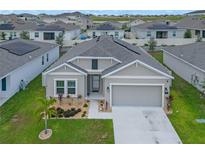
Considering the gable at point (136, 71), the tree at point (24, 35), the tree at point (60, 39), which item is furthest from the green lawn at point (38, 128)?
the tree at point (24, 35)

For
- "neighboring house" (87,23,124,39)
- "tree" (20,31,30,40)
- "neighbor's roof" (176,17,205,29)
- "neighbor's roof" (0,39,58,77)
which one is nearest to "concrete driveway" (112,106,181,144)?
"neighbor's roof" (0,39,58,77)

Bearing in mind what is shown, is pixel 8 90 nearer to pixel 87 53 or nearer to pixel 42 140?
pixel 87 53

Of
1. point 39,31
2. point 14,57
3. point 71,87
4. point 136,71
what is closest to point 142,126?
point 136,71

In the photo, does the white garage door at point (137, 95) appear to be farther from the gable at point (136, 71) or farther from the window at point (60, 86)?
the window at point (60, 86)

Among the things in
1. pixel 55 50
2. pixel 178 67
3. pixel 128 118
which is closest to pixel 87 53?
pixel 128 118

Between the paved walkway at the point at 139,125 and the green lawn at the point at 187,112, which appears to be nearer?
the paved walkway at the point at 139,125

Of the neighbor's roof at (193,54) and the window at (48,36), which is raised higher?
the window at (48,36)
